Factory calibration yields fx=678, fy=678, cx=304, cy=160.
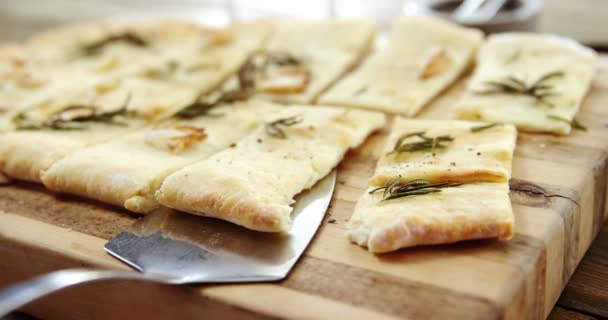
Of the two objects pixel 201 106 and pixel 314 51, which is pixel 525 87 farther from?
pixel 201 106

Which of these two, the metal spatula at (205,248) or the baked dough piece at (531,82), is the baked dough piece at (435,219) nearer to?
the metal spatula at (205,248)

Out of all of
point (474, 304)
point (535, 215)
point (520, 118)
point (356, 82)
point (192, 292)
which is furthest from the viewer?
point (356, 82)

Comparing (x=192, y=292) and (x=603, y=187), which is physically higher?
(x=192, y=292)

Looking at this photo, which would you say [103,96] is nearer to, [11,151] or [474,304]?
[11,151]

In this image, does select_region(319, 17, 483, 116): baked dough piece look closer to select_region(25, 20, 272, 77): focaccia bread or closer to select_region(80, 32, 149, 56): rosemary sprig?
select_region(25, 20, 272, 77): focaccia bread

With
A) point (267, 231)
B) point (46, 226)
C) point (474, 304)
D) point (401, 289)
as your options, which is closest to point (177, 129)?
point (46, 226)

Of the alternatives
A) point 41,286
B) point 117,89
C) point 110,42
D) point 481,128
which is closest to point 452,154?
point 481,128
